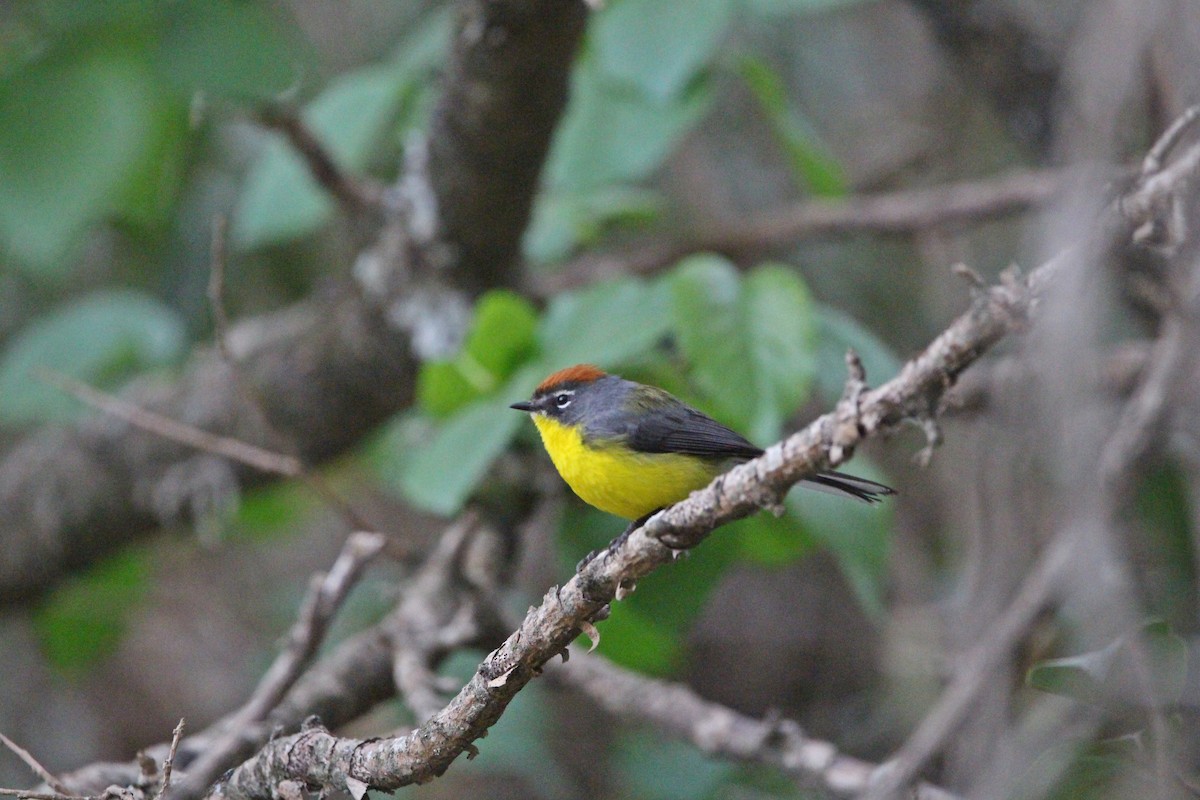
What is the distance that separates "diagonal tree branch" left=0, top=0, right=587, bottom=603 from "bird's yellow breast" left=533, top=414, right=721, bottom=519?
52.0 inches

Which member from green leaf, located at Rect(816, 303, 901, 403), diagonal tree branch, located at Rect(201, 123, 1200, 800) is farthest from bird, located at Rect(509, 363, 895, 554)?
diagonal tree branch, located at Rect(201, 123, 1200, 800)

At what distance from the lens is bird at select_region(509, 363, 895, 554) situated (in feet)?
9.80

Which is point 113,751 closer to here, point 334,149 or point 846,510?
point 334,149

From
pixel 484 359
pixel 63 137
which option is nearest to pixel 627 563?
pixel 484 359

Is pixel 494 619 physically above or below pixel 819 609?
below

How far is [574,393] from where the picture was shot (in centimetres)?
353

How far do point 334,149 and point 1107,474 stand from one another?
2881 millimetres

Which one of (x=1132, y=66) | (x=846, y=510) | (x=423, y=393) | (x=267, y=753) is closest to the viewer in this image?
(x=1132, y=66)

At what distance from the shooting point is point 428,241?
445 cm

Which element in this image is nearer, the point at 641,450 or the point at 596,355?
the point at 641,450

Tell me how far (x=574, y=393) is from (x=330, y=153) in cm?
157

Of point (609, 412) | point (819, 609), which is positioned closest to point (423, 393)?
point (609, 412)

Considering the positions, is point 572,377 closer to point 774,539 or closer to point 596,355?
point 596,355

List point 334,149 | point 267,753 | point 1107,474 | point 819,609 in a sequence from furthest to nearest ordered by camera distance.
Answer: point 819,609, point 334,149, point 1107,474, point 267,753
